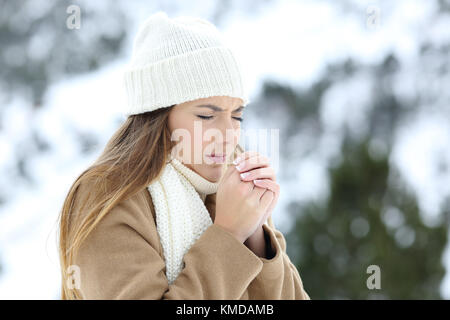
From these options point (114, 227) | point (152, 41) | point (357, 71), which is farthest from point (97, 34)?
point (114, 227)

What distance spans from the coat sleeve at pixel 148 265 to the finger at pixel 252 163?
135 millimetres

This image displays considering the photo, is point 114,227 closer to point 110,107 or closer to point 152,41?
point 152,41

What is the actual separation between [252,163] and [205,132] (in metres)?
0.14

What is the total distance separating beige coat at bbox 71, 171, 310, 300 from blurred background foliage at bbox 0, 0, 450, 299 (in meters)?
2.75

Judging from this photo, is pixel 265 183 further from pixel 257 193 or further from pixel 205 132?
pixel 205 132

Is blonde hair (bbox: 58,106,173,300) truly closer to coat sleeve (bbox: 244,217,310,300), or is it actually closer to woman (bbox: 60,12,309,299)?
woman (bbox: 60,12,309,299)

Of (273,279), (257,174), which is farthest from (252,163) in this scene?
(273,279)

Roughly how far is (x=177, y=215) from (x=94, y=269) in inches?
8.4

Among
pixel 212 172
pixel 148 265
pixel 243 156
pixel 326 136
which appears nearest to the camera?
pixel 148 265

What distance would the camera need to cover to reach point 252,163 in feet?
3.44

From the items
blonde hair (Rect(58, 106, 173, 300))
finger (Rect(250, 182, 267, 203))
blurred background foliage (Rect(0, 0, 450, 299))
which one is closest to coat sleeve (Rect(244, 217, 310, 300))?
finger (Rect(250, 182, 267, 203))

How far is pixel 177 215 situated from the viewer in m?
1.08

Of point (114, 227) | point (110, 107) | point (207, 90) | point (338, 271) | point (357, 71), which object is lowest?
point (338, 271)

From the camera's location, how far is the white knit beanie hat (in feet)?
3.75
